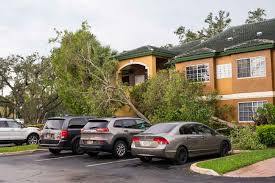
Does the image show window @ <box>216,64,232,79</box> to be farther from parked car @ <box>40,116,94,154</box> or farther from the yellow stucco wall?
parked car @ <box>40,116,94,154</box>

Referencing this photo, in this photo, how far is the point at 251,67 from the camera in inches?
1004

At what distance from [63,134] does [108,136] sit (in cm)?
279

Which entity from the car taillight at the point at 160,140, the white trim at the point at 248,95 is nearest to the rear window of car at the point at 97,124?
the car taillight at the point at 160,140

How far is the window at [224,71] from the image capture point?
26906 millimetres

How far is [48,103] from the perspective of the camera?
51625 mm

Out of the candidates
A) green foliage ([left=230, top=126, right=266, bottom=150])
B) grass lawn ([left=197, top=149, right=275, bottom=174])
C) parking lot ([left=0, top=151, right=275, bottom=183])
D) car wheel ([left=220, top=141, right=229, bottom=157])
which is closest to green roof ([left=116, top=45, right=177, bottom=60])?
green foliage ([left=230, top=126, right=266, bottom=150])

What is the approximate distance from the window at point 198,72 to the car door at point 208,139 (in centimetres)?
1223

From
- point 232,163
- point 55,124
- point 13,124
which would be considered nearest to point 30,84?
point 13,124

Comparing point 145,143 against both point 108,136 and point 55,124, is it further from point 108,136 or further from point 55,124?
point 55,124

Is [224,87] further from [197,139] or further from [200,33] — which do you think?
[200,33]

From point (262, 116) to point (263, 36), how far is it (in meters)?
7.40

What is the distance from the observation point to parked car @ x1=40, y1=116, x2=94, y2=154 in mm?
17987

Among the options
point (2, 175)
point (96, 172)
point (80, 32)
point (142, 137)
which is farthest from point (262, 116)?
point (80, 32)

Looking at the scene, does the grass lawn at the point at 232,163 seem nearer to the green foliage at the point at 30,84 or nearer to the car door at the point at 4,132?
the car door at the point at 4,132
